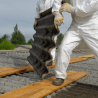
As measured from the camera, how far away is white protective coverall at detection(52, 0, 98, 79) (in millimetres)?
2238

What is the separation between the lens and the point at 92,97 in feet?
6.81

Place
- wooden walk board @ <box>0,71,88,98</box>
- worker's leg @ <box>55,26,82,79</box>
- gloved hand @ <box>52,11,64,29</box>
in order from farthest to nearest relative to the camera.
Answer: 1. worker's leg @ <box>55,26,82,79</box>
2. gloved hand @ <box>52,11,64,29</box>
3. wooden walk board @ <box>0,71,88,98</box>

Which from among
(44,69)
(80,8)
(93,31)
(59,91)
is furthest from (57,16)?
(59,91)

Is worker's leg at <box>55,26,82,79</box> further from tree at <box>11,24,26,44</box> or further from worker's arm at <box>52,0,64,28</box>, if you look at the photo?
tree at <box>11,24,26,44</box>

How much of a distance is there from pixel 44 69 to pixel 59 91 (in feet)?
1.60

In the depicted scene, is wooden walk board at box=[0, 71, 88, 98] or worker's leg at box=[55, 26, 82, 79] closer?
wooden walk board at box=[0, 71, 88, 98]

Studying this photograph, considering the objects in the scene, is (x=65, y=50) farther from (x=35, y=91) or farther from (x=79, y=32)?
(x=35, y=91)

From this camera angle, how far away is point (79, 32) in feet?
7.77

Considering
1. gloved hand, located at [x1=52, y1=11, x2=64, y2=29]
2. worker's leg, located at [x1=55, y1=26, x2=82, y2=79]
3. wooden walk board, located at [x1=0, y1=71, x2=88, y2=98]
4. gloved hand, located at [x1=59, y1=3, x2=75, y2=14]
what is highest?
gloved hand, located at [x1=59, y1=3, x2=75, y2=14]

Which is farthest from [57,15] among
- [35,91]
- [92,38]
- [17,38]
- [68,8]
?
[17,38]

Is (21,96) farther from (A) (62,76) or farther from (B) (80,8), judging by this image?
(B) (80,8)

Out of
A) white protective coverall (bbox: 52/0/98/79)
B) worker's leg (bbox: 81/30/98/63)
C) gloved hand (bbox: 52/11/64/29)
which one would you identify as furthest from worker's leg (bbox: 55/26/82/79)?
gloved hand (bbox: 52/11/64/29)

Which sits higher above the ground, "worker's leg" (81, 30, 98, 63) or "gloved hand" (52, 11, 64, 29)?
"gloved hand" (52, 11, 64, 29)

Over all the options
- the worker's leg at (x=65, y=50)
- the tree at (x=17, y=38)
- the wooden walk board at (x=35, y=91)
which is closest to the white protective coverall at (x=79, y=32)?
the worker's leg at (x=65, y=50)
